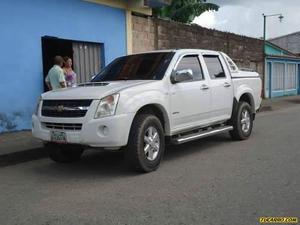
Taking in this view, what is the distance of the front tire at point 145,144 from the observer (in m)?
6.57

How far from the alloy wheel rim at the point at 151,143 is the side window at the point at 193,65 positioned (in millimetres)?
1498

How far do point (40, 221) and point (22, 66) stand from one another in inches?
258

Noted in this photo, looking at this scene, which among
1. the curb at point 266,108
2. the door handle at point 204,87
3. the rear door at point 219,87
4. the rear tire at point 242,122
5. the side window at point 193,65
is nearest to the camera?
the side window at point 193,65

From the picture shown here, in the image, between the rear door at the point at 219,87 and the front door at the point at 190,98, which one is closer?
the front door at the point at 190,98

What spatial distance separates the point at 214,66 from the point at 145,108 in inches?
98.5

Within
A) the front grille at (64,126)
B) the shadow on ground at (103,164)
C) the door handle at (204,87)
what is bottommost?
the shadow on ground at (103,164)

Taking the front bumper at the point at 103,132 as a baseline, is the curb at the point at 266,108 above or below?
below

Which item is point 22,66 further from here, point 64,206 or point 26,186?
point 64,206

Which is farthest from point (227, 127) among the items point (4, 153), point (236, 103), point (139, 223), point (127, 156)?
point (139, 223)

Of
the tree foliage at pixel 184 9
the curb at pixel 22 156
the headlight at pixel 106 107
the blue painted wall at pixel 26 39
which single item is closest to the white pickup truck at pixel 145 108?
the headlight at pixel 106 107

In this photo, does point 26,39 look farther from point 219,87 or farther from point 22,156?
point 219,87


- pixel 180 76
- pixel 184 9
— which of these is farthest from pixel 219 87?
pixel 184 9

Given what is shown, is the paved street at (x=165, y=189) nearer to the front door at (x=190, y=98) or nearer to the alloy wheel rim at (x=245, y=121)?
the front door at (x=190, y=98)

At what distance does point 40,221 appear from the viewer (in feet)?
15.8
